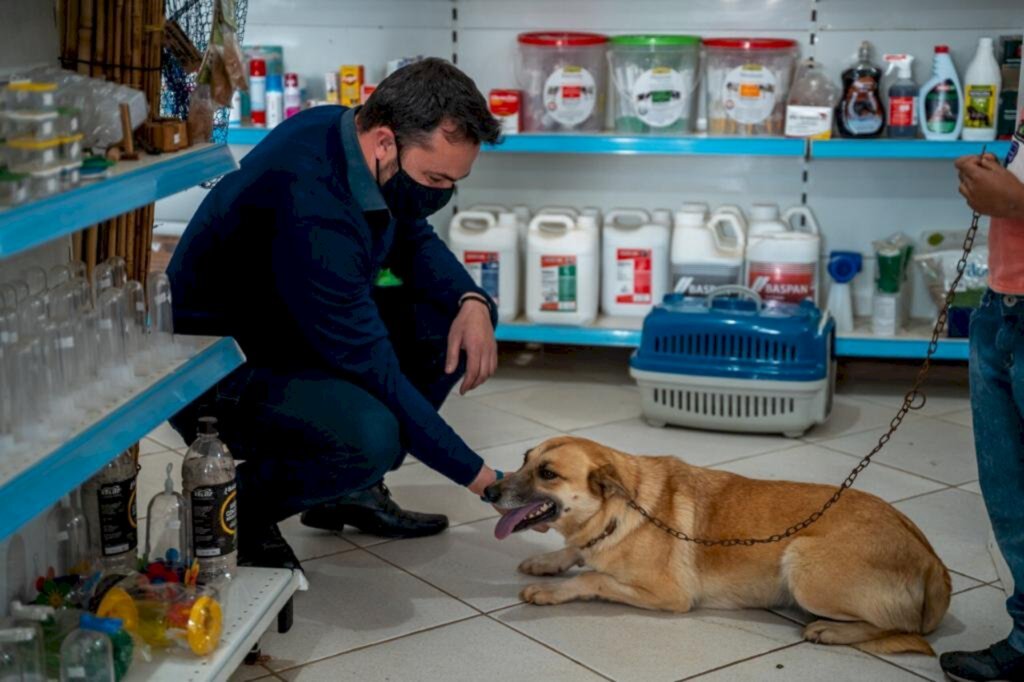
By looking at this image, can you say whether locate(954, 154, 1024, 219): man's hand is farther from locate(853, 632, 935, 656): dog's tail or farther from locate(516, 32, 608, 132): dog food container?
locate(516, 32, 608, 132): dog food container

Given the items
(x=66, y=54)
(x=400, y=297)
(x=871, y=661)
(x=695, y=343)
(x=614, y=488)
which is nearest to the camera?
(x=66, y=54)

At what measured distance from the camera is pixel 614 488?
110 inches

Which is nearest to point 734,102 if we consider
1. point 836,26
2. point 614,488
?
point 836,26

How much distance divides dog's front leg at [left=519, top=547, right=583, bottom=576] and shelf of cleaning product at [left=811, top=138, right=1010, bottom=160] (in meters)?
2.00

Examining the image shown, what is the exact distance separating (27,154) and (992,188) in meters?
1.55

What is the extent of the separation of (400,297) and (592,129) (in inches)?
69.8

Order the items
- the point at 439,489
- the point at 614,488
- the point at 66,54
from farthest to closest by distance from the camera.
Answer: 1. the point at 439,489
2. the point at 614,488
3. the point at 66,54

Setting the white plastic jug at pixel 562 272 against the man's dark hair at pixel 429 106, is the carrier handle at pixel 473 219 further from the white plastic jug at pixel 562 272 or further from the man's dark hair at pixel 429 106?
the man's dark hair at pixel 429 106

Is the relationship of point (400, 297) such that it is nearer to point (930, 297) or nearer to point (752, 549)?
point (752, 549)

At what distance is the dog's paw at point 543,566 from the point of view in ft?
10.0

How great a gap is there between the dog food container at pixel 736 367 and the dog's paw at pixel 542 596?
4.52ft

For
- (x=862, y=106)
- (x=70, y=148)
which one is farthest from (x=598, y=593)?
(x=862, y=106)

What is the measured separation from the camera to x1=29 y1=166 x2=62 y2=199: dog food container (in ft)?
5.69

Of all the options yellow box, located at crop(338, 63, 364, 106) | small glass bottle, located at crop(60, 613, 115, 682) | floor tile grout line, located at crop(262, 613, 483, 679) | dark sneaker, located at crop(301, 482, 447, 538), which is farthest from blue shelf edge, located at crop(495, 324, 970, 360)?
small glass bottle, located at crop(60, 613, 115, 682)
